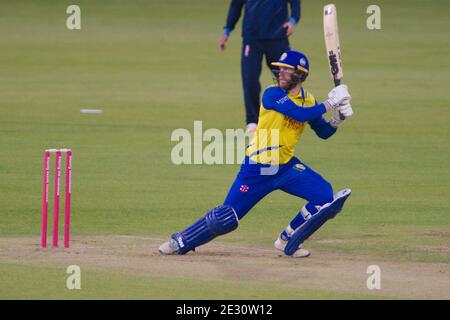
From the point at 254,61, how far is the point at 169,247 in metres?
7.96

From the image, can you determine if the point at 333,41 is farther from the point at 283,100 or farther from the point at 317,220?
the point at 317,220

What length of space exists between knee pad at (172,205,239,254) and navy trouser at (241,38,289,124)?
7711mm

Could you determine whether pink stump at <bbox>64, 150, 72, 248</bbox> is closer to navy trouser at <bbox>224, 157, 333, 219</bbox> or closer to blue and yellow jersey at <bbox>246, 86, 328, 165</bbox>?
navy trouser at <bbox>224, 157, 333, 219</bbox>

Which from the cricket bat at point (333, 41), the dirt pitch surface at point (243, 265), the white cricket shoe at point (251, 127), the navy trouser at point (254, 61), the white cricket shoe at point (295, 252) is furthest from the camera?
the navy trouser at point (254, 61)

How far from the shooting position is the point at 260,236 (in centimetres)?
1304

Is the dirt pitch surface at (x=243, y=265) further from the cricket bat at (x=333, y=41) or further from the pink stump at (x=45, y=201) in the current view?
the cricket bat at (x=333, y=41)

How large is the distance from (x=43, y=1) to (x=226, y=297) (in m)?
30.2

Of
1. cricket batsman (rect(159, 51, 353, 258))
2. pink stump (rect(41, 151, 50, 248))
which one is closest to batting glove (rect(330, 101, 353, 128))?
cricket batsman (rect(159, 51, 353, 258))

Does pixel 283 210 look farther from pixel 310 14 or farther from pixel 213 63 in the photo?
pixel 310 14

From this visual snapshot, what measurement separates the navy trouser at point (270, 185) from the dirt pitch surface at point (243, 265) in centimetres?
55

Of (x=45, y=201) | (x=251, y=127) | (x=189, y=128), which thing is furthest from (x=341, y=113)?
(x=189, y=128)

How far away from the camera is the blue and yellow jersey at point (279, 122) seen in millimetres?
11445

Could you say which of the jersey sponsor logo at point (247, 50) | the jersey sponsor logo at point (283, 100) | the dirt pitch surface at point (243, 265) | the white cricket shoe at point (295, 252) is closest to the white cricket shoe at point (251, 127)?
the jersey sponsor logo at point (247, 50)

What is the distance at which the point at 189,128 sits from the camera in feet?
64.8
